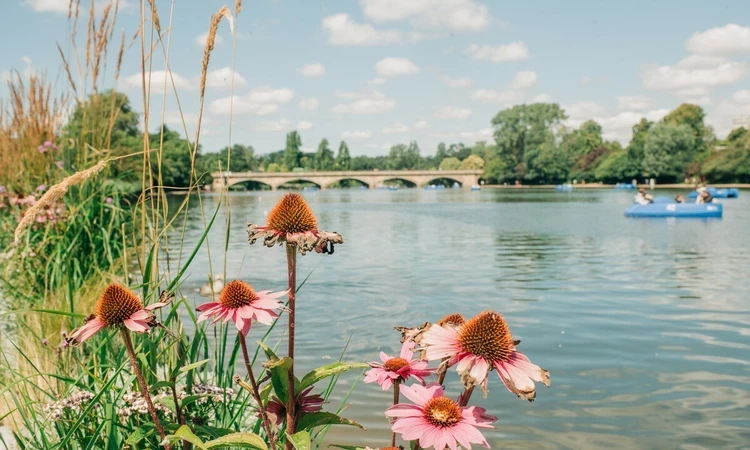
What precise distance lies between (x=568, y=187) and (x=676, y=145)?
14.6 m

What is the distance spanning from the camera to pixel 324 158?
144 metres

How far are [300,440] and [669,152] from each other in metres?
91.4

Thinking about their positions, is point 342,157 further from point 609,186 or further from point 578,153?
point 609,186

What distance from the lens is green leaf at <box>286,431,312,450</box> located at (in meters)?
1.62

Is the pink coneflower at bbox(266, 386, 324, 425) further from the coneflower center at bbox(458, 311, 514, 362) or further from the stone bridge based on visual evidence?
the stone bridge

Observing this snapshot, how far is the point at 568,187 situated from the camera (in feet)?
305

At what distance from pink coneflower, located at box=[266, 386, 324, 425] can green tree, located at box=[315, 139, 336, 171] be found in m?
141

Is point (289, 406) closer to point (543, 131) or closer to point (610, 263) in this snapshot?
point (610, 263)

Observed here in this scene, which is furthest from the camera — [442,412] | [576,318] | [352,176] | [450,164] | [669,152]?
[450,164]

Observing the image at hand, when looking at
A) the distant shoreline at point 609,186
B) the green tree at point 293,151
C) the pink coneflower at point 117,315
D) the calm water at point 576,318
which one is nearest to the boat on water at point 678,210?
the calm water at point 576,318

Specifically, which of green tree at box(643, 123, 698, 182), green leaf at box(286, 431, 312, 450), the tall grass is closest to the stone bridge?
green tree at box(643, 123, 698, 182)

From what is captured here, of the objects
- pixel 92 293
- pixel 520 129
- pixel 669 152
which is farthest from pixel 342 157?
pixel 92 293

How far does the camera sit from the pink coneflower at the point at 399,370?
68.8 inches

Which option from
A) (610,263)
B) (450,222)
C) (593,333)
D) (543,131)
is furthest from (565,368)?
(543,131)
